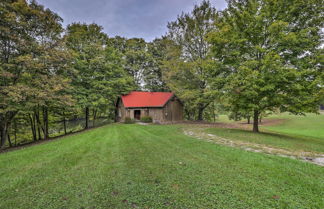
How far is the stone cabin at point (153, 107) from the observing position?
19.3 meters

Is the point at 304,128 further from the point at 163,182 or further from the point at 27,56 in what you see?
the point at 27,56

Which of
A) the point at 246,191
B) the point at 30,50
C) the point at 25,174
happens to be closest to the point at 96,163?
the point at 25,174

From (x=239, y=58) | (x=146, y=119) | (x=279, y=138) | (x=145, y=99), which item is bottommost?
(x=279, y=138)

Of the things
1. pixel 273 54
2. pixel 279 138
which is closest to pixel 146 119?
pixel 279 138

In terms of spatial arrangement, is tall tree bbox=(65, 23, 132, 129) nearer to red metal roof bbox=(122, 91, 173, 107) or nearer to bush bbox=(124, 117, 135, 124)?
red metal roof bbox=(122, 91, 173, 107)

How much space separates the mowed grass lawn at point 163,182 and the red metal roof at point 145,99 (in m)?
14.3

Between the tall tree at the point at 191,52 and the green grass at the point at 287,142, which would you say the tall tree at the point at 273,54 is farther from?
the tall tree at the point at 191,52

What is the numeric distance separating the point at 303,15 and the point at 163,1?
1313 cm

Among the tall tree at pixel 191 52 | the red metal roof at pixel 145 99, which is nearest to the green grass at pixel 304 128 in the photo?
the tall tree at pixel 191 52

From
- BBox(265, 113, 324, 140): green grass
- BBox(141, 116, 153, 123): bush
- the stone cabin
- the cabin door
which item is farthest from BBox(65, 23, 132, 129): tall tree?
BBox(265, 113, 324, 140): green grass

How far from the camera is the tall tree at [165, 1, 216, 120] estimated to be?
17.9 m

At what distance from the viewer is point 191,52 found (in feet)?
64.6

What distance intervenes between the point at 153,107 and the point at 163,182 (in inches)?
634

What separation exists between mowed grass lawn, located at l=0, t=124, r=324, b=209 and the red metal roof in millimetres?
14342
